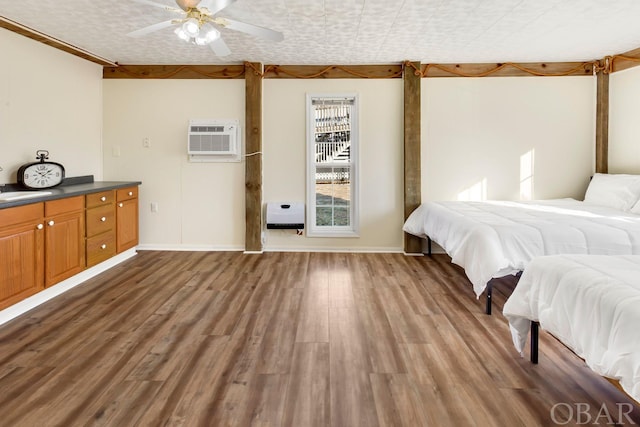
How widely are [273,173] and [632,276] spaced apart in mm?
4091

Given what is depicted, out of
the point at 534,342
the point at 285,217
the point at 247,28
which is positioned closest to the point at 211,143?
the point at 285,217

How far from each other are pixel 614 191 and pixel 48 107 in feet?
19.6

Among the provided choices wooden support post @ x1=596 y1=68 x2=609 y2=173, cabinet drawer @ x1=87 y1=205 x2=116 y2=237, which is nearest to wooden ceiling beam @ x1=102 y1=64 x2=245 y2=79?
cabinet drawer @ x1=87 y1=205 x2=116 y2=237

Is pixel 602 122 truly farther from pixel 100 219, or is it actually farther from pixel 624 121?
pixel 100 219

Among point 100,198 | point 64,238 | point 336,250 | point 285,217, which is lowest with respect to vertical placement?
point 336,250

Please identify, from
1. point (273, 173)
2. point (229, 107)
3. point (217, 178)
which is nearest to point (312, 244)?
point (273, 173)

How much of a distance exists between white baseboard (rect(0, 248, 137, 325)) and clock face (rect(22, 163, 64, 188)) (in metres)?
0.91

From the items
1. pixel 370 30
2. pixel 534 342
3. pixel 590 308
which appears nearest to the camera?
pixel 590 308

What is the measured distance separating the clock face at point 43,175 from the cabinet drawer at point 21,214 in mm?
702

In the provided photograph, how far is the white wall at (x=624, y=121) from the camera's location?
4562mm

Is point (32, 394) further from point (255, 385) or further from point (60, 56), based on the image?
point (60, 56)

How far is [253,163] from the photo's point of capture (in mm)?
5098

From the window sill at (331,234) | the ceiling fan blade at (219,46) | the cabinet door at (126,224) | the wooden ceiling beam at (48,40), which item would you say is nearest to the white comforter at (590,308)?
the ceiling fan blade at (219,46)

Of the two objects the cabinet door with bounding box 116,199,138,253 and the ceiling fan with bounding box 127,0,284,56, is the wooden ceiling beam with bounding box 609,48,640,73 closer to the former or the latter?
the ceiling fan with bounding box 127,0,284,56
